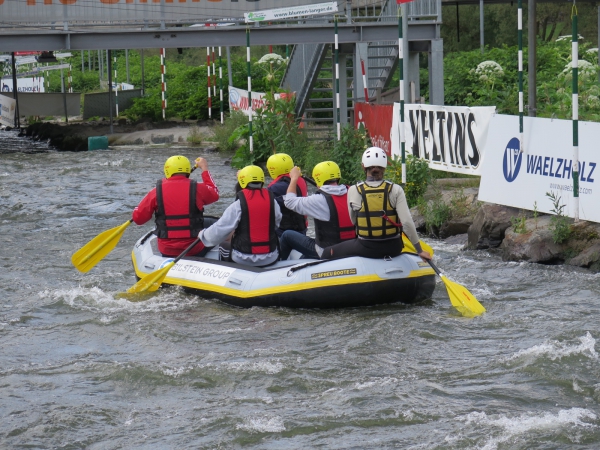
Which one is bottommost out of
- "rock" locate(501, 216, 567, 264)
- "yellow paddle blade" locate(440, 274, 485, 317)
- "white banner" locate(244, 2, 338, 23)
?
"yellow paddle blade" locate(440, 274, 485, 317)

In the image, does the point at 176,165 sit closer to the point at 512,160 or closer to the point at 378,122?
the point at 512,160

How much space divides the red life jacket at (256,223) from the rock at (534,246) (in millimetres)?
2780

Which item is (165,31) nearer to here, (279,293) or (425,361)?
(279,293)

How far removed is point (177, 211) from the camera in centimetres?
947

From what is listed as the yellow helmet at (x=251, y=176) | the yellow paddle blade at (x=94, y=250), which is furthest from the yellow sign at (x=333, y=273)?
the yellow paddle blade at (x=94, y=250)

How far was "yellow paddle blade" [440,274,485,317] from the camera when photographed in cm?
831

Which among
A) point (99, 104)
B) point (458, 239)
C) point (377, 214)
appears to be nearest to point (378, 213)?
point (377, 214)

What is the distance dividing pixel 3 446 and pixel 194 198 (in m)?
3.95

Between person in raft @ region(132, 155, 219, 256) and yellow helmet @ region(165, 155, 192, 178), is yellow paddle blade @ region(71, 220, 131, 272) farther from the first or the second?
yellow helmet @ region(165, 155, 192, 178)

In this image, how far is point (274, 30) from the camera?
62.6ft

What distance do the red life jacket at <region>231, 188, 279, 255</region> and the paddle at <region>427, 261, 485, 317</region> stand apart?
1525 millimetres

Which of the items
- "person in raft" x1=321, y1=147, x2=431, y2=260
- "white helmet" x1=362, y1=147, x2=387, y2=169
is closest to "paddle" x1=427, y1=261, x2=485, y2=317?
"person in raft" x1=321, y1=147, x2=431, y2=260

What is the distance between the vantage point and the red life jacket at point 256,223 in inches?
352

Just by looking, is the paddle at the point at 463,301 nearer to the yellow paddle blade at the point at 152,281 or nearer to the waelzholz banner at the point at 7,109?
the yellow paddle blade at the point at 152,281
